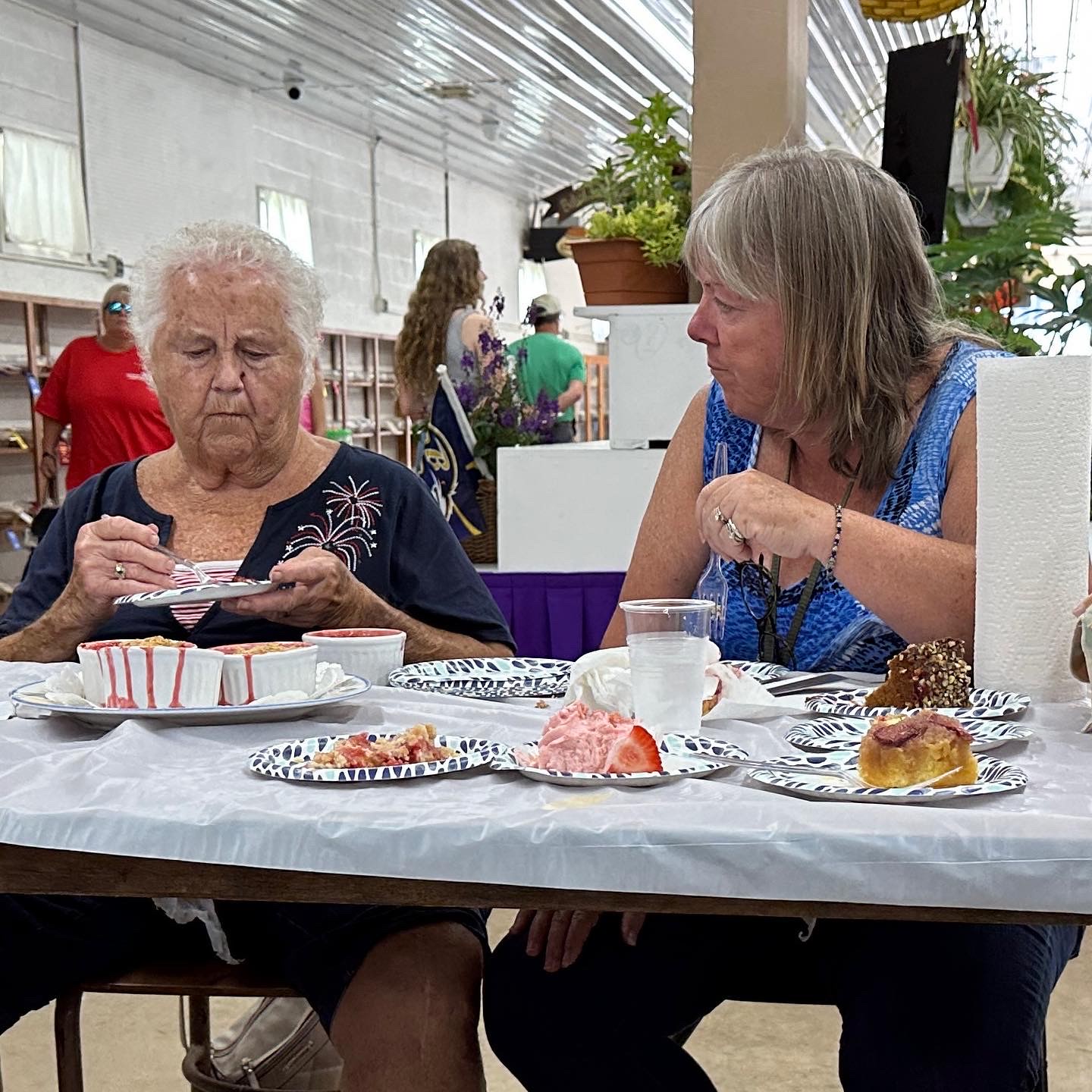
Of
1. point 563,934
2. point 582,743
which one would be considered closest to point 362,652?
point 563,934

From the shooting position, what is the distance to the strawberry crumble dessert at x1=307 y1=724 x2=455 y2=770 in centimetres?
112

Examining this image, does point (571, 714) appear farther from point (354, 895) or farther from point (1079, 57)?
point (1079, 57)

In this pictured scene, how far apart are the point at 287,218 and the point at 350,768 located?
1104 centimetres

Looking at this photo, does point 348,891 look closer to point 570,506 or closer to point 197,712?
point 197,712

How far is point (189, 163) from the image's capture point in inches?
402

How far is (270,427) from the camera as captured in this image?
2025 mm

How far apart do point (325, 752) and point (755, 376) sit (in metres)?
0.85

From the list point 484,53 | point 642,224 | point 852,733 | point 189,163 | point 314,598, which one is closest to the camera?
point 852,733

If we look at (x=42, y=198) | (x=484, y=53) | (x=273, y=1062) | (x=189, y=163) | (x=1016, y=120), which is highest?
(x=484, y=53)

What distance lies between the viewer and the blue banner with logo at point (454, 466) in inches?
163

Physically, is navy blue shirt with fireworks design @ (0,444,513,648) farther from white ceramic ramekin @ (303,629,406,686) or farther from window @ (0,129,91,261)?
window @ (0,129,91,261)

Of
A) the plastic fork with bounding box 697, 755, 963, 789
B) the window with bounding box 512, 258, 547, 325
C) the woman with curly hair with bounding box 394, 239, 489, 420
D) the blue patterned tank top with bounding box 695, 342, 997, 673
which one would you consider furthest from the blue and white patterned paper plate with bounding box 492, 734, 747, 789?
the window with bounding box 512, 258, 547, 325

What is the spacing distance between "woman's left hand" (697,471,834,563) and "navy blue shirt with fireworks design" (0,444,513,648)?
602mm

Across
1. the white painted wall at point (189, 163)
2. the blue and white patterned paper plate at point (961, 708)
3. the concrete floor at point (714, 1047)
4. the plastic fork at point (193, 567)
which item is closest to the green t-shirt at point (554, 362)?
the white painted wall at point (189, 163)
